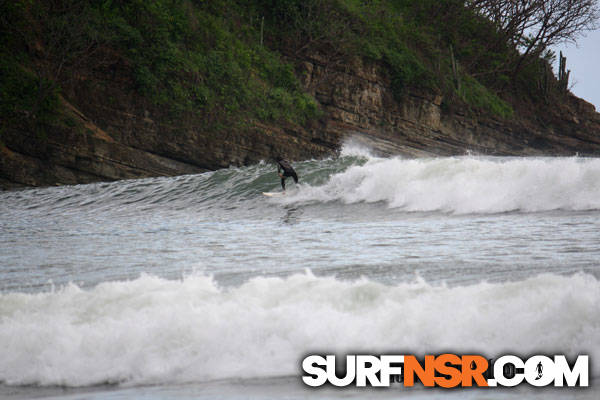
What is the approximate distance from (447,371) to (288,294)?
149cm

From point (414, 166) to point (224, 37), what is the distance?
16380 mm

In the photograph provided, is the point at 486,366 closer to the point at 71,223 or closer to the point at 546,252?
the point at 546,252

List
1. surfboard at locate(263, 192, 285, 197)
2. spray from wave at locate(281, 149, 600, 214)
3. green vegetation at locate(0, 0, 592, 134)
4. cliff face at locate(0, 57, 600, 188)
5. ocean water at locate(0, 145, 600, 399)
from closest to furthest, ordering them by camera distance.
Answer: ocean water at locate(0, 145, 600, 399) < spray from wave at locate(281, 149, 600, 214) < surfboard at locate(263, 192, 285, 197) < cliff face at locate(0, 57, 600, 188) < green vegetation at locate(0, 0, 592, 134)

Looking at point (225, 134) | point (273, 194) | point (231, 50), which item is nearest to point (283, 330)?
point (273, 194)

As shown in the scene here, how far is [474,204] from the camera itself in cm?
1212

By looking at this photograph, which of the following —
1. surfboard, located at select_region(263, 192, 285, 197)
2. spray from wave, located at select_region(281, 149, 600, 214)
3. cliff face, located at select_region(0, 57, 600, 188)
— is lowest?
surfboard, located at select_region(263, 192, 285, 197)

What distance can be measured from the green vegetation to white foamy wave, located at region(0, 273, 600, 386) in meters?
19.2

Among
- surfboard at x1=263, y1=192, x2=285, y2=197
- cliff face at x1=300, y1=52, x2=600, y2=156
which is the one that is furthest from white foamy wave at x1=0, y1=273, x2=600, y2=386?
cliff face at x1=300, y1=52, x2=600, y2=156

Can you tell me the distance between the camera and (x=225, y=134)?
25.0 meters

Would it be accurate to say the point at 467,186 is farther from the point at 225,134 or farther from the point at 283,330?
the point at 225,134

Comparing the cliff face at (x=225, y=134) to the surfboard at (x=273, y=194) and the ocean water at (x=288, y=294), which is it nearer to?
the surfboard at (x=273, y=194)

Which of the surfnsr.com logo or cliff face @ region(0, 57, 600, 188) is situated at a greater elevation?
cliff face @ region(0, 57, 600, 188)

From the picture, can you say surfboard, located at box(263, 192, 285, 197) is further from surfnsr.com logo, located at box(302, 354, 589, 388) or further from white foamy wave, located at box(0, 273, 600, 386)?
surfnsr.com logo, located at box(302, 354, 589, 388)

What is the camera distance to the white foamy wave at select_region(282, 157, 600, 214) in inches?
454
